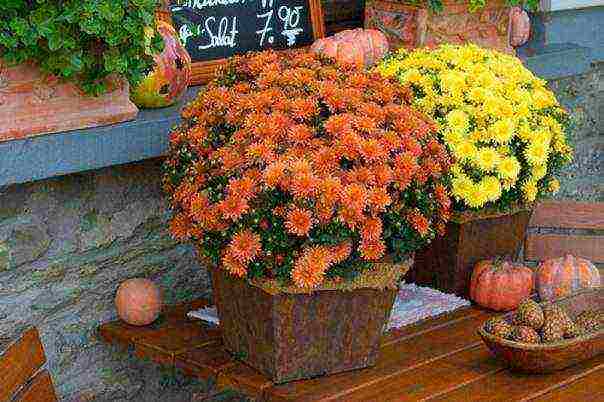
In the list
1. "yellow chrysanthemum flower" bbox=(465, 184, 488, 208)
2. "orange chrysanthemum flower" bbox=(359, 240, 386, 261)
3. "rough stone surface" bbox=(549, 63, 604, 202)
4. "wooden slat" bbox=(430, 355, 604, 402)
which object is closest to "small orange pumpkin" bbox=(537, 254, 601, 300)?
"yellow chrysanthemum flower" bbox=(465, 184, 488, 208)

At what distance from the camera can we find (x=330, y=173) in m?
2.03

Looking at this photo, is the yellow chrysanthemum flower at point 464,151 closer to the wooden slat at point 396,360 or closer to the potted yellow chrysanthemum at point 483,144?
the potted yellow chrysanthemum at point 483,144

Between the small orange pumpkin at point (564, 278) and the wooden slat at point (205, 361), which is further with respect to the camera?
the small orange pumpkin at point (564, 278)

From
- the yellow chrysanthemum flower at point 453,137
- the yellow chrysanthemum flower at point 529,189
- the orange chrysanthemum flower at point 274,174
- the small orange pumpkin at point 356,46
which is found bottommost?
the yellow chrysanthemum flower at point 529,189

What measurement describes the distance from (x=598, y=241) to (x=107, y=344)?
1.36m

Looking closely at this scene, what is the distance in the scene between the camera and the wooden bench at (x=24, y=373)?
1928 mm

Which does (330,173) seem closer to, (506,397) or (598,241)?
(506,397)

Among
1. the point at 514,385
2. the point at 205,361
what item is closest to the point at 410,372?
the point at 514,385

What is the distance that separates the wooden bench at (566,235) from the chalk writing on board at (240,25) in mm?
910

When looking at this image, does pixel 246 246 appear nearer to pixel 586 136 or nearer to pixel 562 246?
pixel 562 246

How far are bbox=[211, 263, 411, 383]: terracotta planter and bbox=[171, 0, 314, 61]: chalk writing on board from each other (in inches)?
38.7

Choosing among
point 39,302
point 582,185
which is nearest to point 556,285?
point 39,302

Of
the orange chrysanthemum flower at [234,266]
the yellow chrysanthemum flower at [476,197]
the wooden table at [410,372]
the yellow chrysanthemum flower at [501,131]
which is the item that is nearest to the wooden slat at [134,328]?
the wooden table at [410,372]

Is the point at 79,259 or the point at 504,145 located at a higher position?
the point at 504,145
